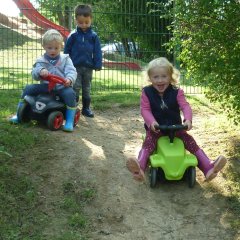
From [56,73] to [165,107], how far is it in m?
1.76

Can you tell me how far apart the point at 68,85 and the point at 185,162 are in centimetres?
207

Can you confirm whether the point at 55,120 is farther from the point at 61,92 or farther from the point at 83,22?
the point at 83,22

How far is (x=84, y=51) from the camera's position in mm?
6633

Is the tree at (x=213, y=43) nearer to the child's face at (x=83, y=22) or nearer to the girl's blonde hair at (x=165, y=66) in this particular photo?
the girl's blonde hair at (x=165, y=66)

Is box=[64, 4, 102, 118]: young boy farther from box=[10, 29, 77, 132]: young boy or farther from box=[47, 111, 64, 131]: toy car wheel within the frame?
box=[47, 111, 64, 131]: toy car wheel

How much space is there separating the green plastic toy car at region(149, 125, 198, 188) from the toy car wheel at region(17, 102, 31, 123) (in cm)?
198

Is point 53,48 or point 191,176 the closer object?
point 191,176

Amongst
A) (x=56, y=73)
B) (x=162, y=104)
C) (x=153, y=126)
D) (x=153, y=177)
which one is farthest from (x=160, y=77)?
(x=56, y=73)

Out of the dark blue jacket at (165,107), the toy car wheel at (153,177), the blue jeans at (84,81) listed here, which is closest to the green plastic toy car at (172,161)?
the toy car wheel at (153,177)

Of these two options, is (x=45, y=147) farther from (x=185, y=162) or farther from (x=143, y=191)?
(x=185, y=162)

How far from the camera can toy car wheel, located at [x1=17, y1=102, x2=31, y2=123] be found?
575 centimetres

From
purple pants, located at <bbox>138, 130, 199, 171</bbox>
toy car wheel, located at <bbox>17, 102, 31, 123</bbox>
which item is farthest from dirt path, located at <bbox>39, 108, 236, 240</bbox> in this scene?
toy car wheel, located at <bbox>17, 102, 31, 123</bbox>

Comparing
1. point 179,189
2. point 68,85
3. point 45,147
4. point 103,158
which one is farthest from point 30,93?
point 179,189

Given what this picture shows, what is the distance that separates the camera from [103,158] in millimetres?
5039
